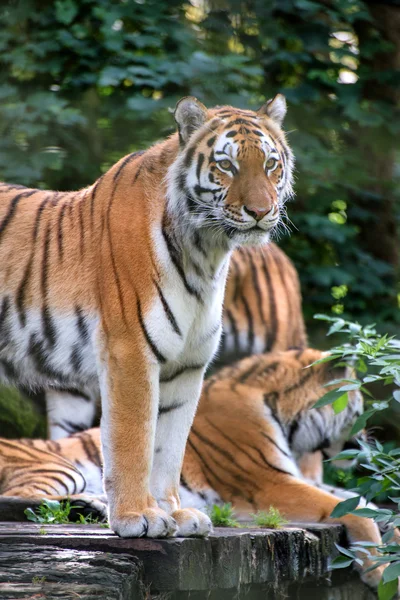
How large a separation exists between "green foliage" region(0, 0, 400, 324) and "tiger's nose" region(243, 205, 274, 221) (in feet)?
9.34

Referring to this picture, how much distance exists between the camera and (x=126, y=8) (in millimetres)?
6141

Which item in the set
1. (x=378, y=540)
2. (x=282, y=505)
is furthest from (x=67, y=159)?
(x=378, y=540)

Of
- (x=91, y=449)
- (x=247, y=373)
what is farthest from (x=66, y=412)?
(x=247, y=373)

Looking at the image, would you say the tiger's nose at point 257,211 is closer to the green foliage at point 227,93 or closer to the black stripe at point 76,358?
the black stripe at point 76,358

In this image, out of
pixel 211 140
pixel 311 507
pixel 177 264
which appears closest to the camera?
pixel 177 264

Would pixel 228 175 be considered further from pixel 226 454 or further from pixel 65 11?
pixel 65 11

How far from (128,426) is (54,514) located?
68 centimetres

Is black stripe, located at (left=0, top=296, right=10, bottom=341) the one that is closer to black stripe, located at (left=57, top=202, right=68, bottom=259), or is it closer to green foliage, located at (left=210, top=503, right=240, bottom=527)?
black stripe, located at (left=57, top=202, right=68, bottom=259)

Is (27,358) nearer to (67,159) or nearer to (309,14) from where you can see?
(67,159)

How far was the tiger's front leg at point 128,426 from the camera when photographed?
3.05 meters

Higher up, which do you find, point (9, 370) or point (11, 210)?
point (11, 210)

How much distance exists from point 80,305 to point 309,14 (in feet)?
13.9

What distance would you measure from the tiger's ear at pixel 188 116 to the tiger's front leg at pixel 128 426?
0.80 m

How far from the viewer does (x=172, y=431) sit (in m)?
3.41
